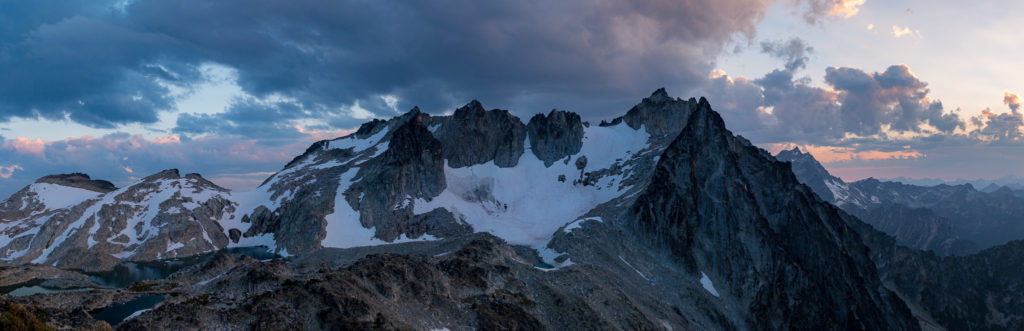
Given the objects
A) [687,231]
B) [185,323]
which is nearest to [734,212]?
[687,231]

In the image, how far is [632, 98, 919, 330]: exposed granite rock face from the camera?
142625mm

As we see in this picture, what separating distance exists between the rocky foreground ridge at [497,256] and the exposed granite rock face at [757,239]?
17.9 inches

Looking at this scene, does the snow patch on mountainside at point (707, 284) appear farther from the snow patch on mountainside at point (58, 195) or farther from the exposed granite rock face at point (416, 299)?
the snow patch on mountainside at point (58, 195)

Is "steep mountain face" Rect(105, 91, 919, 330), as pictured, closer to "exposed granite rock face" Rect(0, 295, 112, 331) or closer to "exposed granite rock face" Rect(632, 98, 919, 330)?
"exposed granite rock face" Rect(632, 98, 919, 330)

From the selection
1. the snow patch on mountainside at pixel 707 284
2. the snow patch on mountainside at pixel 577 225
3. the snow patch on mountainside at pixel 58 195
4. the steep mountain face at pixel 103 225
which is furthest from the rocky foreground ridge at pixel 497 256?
the snow patch on mountainside at pixel 58 195

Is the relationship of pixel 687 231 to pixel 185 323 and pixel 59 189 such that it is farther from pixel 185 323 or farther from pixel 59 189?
pixel 59 189

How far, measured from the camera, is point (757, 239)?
15162cm

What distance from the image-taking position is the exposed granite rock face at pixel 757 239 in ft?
468

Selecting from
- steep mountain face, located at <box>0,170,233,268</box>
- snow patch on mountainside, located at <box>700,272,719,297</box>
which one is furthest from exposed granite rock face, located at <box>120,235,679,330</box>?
steep mountain face, located at <box>0,170,233,268</box>

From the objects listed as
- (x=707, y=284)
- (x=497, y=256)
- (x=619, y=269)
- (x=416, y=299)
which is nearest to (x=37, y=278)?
(x=416, y=299)

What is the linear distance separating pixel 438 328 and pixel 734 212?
116m

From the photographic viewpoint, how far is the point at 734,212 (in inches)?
6147

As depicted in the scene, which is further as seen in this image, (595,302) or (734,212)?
(734,212)

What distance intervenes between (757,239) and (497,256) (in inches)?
3556
